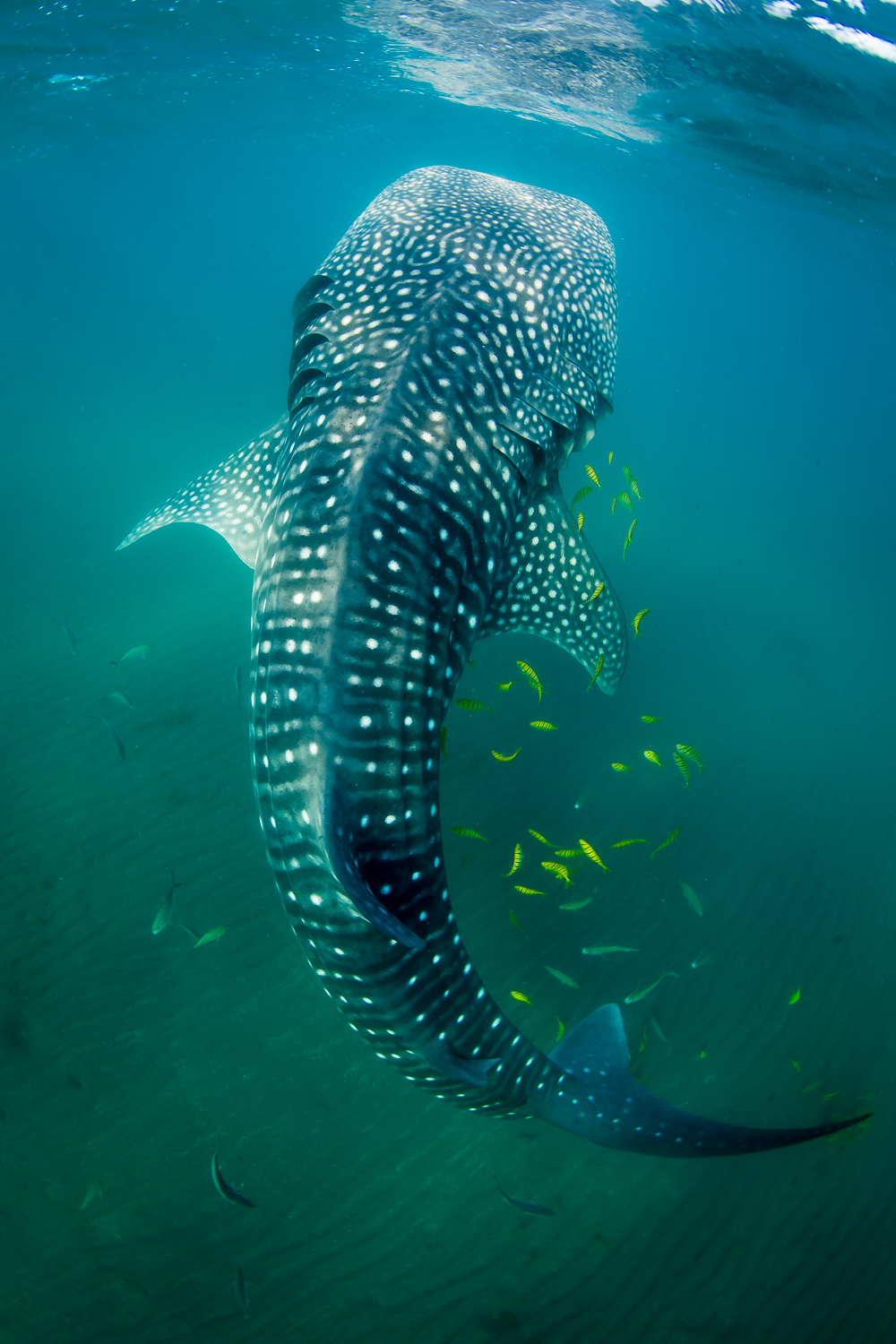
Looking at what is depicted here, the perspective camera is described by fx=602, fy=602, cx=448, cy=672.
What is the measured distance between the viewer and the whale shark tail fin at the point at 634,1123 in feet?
7.79

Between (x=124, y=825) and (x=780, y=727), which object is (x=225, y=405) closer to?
(x=124, y=825)

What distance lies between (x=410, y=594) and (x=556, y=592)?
1.56 metres

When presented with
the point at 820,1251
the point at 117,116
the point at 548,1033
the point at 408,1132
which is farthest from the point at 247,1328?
the point at 117,116

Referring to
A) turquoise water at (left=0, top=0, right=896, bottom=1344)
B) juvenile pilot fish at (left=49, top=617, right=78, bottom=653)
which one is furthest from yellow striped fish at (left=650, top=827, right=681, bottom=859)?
juvenile pilot fish at (left=49, top=617, right=78, bottom=653)

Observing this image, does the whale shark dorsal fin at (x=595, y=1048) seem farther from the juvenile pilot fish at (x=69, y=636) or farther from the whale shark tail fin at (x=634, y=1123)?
the juvenile pilot fish at (x=69, y=636)

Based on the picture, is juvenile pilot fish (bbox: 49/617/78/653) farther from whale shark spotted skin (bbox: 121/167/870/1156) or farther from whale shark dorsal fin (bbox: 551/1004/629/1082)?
whale shark dorsal fin (bbox: 551/1004/629/1082)

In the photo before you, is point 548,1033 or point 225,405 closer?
point 548,1033

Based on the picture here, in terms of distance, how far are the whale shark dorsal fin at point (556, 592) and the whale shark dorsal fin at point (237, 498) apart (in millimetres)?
1299

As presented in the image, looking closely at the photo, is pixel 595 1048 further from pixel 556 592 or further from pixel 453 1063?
pixel 556 592

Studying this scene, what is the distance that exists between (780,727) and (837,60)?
11007 millimetres

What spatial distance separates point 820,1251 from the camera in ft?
14.3

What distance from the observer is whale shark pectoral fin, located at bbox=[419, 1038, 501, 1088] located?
1.98 m

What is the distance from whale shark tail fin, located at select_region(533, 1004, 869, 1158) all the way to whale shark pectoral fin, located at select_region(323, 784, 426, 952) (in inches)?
53.4

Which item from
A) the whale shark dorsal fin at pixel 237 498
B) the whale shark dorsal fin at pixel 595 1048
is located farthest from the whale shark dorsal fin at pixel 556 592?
the whale shark dorsal fin at pixel 595 1048
